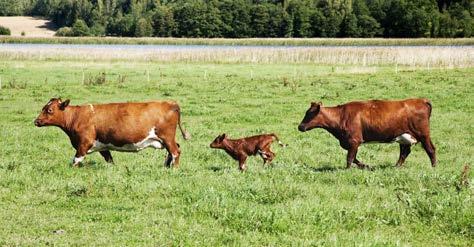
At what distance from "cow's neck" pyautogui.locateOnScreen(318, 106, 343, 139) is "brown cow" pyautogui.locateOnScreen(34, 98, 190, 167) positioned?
3464 mm

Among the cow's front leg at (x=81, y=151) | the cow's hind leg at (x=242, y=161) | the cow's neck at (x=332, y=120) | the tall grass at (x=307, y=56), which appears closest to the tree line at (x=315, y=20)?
the tall grass at (x=307, y=56)

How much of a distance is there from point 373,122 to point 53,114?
24.1ft

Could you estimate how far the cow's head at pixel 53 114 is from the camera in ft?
44.4

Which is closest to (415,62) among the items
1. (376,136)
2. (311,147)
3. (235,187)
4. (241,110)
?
(241,110)

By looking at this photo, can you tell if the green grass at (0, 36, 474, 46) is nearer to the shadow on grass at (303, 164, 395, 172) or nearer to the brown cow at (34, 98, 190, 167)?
the shadow on grass at (303, 164, 395, 172)

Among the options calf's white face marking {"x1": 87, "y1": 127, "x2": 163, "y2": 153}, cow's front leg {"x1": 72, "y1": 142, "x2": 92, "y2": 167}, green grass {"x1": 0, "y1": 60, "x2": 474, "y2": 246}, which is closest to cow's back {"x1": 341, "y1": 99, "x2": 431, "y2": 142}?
green grass {"x1": 0, "y1": 60, "x2": 474, "y2": 246}

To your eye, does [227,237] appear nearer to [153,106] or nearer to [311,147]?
[153,106]

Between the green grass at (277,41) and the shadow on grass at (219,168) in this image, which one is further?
the green grass at (277,41)

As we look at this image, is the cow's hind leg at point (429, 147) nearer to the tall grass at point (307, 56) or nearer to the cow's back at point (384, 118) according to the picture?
the cow's back at point (384, 118)

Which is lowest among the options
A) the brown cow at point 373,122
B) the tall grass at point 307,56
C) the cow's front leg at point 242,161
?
the tall grass at point 307,56

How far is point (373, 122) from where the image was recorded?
1377 cm

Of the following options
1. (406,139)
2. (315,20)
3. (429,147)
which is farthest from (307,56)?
(315,20)

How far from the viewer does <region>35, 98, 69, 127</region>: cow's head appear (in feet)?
44.4

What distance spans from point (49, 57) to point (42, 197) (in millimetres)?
52278
